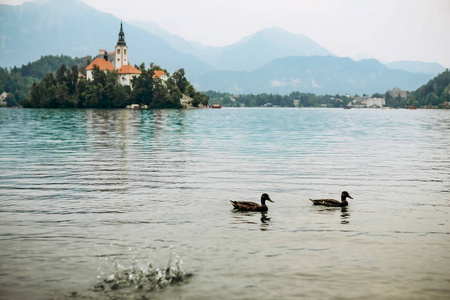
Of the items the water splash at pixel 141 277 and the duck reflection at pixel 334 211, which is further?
the duck reflection at pixel 334 211

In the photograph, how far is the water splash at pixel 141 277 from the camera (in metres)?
14.1

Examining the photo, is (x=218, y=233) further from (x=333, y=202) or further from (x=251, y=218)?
(x=333, y=202)

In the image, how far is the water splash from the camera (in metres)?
14.1

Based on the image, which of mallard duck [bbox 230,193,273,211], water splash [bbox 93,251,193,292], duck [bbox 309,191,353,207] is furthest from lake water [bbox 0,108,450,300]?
mallard duck [bbox 230,193,273,211]

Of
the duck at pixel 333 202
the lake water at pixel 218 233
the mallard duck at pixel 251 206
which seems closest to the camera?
the lake water at pixel 218 233

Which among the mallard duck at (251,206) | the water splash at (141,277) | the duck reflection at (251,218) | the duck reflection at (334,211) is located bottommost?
the water splash at (141,277)

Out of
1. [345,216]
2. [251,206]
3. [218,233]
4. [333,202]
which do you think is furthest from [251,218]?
[333,202]

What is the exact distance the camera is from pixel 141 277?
1474 cm

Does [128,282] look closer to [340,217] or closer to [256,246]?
[256,246]

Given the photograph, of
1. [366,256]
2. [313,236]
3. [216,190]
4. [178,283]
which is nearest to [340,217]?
[313,236]

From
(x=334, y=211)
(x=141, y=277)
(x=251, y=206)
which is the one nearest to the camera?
(x=141, y=277)

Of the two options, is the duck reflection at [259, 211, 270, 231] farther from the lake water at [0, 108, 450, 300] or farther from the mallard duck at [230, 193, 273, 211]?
the mallard duck at [230, 193, 273, 211]

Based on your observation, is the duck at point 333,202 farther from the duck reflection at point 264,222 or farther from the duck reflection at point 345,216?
the duck reflection at point 264,222

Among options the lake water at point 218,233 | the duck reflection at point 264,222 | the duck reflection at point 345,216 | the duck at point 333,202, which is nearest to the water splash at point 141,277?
the lake water at point 218,233
